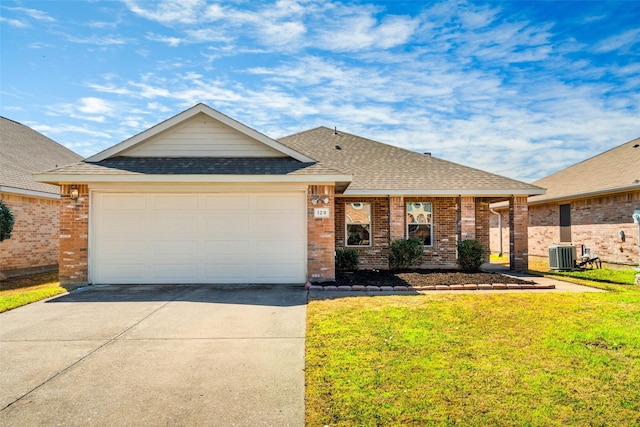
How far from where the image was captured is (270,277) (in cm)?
1038

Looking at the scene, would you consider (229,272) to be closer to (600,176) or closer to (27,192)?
(27,192)

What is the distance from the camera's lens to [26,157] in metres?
16.3

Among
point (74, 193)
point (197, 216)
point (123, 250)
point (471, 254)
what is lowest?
point (471, 254)

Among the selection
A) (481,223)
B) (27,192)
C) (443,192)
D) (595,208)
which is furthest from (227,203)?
(595,208)

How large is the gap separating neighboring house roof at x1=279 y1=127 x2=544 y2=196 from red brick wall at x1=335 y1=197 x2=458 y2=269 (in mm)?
749

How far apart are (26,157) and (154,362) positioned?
15642mm

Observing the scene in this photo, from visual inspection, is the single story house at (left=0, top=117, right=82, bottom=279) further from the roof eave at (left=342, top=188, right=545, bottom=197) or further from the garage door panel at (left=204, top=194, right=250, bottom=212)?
the roof eave at (left=342, top=188, right=545, bottom=197)

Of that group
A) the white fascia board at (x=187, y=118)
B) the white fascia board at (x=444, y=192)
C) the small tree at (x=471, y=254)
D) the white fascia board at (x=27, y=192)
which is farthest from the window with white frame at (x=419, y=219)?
the white fascia board at (x=27, y=192)

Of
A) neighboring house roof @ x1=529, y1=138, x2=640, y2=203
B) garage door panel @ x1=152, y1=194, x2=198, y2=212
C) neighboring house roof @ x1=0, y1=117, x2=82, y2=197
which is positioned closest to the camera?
garage door panel @ x1=152, y1=194, x2=198, y2=212

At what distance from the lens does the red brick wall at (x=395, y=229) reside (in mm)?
14375

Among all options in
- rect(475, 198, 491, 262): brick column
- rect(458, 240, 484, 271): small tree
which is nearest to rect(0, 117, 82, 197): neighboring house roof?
rect(458, 240, 484, 271): small tree

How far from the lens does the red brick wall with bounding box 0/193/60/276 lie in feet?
43.5

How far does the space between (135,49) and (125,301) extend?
669cm

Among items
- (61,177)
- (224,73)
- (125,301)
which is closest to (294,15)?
(224,73)
